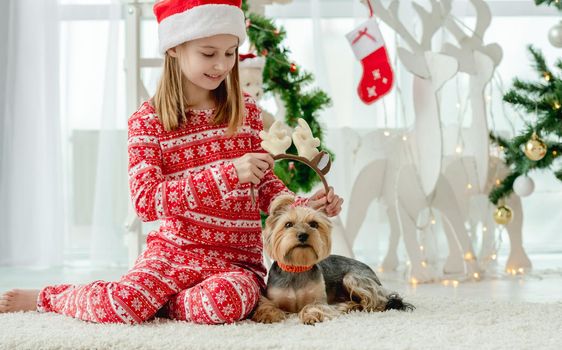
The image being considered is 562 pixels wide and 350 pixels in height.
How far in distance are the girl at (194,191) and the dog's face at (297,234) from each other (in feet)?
0.28

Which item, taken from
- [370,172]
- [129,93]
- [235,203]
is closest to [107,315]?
[235,203]

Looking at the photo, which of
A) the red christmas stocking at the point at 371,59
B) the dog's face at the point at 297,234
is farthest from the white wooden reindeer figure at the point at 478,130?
the dog's face at the point at 297,234

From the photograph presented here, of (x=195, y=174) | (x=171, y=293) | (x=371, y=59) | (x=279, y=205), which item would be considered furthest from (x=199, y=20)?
(x=371, y=59)

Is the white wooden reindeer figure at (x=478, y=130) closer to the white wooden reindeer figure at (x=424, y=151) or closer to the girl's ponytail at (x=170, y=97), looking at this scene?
the white wooden reindeer figure at (x=424, y=151)

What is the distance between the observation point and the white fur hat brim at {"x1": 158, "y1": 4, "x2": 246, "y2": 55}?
6.49 feet

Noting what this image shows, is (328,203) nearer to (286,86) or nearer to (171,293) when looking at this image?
(171,293)

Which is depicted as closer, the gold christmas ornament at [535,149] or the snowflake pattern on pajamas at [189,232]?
the snowflake pattern on pajamas at [189,232]

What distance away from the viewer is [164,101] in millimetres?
2074

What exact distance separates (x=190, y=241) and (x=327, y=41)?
2.51 m

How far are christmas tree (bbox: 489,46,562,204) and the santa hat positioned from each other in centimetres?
166

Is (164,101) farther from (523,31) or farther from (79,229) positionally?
(523,31)

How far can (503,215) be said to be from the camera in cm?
341

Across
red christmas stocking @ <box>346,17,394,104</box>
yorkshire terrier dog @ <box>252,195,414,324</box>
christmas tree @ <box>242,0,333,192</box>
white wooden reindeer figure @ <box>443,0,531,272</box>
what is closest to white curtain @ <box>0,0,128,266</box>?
christmas tree @ <box>242,0,333,192</box>

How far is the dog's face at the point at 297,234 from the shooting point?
72.0 inches
